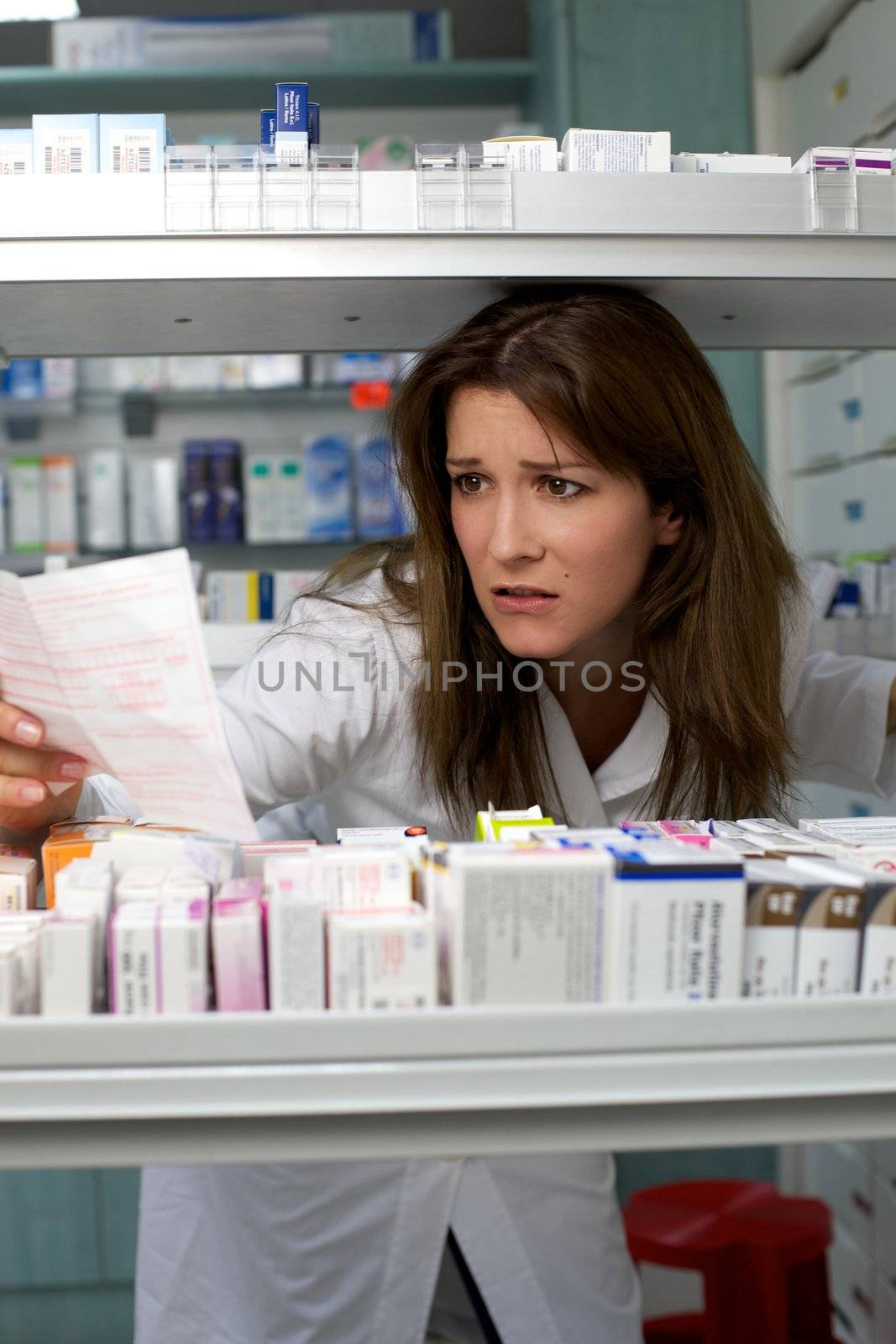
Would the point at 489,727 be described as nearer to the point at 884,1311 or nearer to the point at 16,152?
the point at 16,152

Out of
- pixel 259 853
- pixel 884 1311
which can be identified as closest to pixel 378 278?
pixel 259 853

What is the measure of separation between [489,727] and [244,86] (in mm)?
2239

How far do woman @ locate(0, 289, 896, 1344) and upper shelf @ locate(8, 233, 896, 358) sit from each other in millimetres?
112

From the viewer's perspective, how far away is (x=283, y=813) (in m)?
1.66

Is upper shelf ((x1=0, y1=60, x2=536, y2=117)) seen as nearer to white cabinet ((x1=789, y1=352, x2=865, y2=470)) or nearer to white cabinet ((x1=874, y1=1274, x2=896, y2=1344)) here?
white cabinet ((x1=789, y1=352, x2=865, y2=470))

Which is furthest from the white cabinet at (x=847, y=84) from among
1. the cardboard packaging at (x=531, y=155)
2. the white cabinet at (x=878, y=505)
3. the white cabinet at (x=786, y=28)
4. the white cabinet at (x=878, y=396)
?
the cardboard packaging at (x=531, y=155)

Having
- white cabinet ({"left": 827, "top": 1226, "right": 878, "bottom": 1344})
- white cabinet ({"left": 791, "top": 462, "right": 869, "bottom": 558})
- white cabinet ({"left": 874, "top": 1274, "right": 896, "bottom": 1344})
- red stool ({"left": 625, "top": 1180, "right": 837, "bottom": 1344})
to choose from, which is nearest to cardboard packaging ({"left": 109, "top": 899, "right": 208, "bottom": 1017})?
red stool ({"left": 625, "top": 1180, "right": 837, "bottom": 1344})

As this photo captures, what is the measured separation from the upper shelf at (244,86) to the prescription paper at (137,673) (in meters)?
2.45

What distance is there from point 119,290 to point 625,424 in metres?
0.50

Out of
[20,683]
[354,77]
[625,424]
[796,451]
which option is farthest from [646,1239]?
[354,77]

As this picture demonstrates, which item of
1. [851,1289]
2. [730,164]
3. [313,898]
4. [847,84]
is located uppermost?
[847,84]

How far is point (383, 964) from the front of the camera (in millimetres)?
765

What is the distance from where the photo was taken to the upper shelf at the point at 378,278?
0.99 meters

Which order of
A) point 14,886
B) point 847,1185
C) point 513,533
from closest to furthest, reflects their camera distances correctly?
point 14,886 < point 513,533 < point 847,1185
